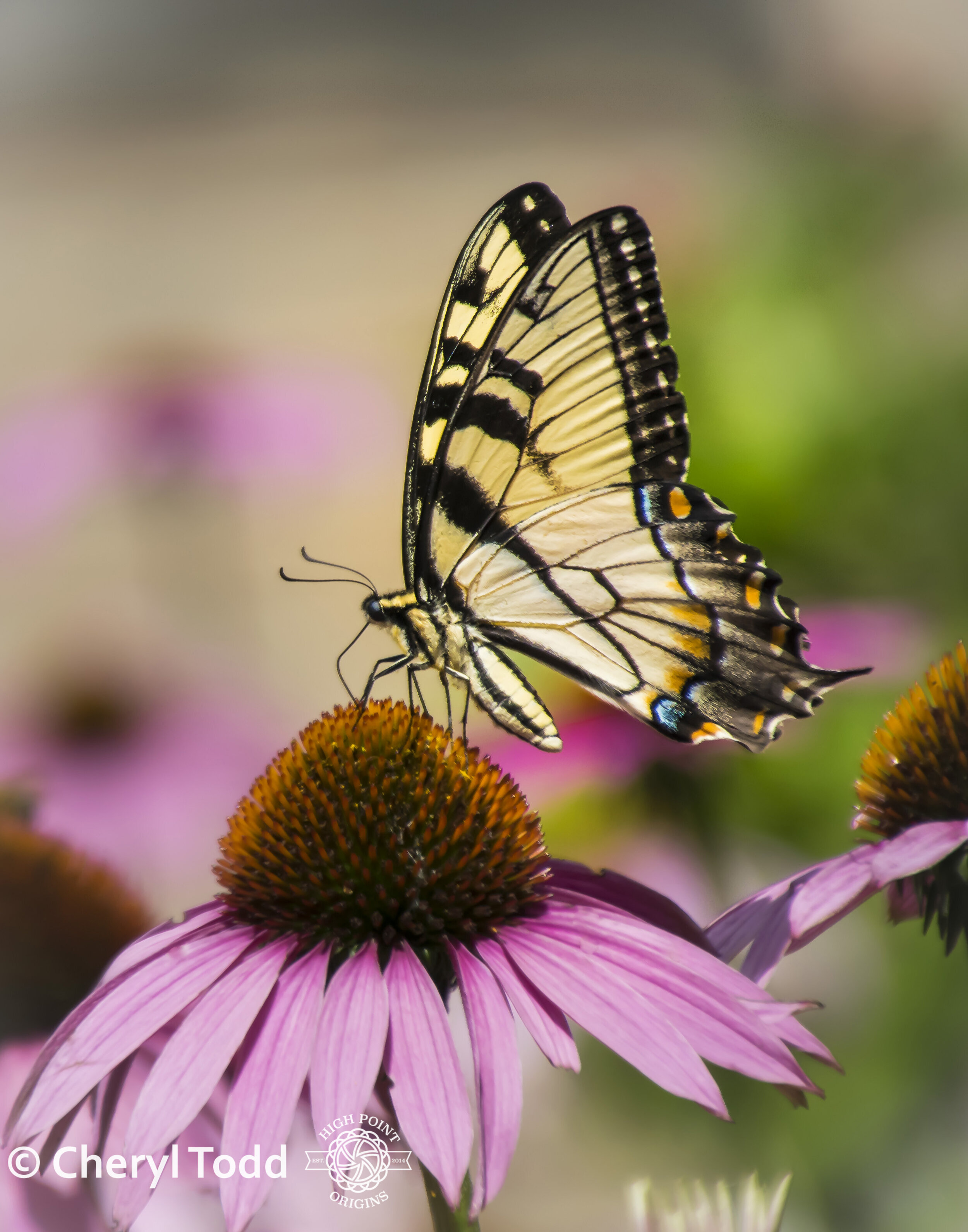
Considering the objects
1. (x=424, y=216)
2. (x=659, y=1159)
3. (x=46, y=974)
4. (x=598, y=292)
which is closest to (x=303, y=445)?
(x=598, y=292)

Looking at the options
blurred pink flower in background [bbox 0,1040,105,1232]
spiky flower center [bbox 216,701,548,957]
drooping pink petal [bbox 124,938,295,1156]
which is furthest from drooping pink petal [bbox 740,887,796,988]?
blurred pink flower in background [bbox 0,1040,105,1232]

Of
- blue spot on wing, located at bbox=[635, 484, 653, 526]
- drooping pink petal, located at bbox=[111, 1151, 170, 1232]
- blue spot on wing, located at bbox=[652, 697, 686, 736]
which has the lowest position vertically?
drooping pink petal, located at bbox=[111, 1151, 170, 1232]

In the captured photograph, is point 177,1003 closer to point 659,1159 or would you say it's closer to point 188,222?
point 659,1159

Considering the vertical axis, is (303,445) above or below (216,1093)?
above

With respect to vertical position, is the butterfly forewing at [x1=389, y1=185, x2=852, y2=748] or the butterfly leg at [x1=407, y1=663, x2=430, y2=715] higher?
the butterfly forewing at [x1=389, y1=185, x2=852, y2=748]

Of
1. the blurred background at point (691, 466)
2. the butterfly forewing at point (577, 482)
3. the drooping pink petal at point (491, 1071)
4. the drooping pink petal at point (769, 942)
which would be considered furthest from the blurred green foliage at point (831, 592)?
the drooping pink petal at point (491, 1071)

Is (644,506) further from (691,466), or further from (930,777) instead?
(691,466)

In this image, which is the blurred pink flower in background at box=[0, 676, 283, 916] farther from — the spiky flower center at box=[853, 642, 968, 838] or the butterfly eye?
the spiky flower center at box=[853, 642, 968, 838]
